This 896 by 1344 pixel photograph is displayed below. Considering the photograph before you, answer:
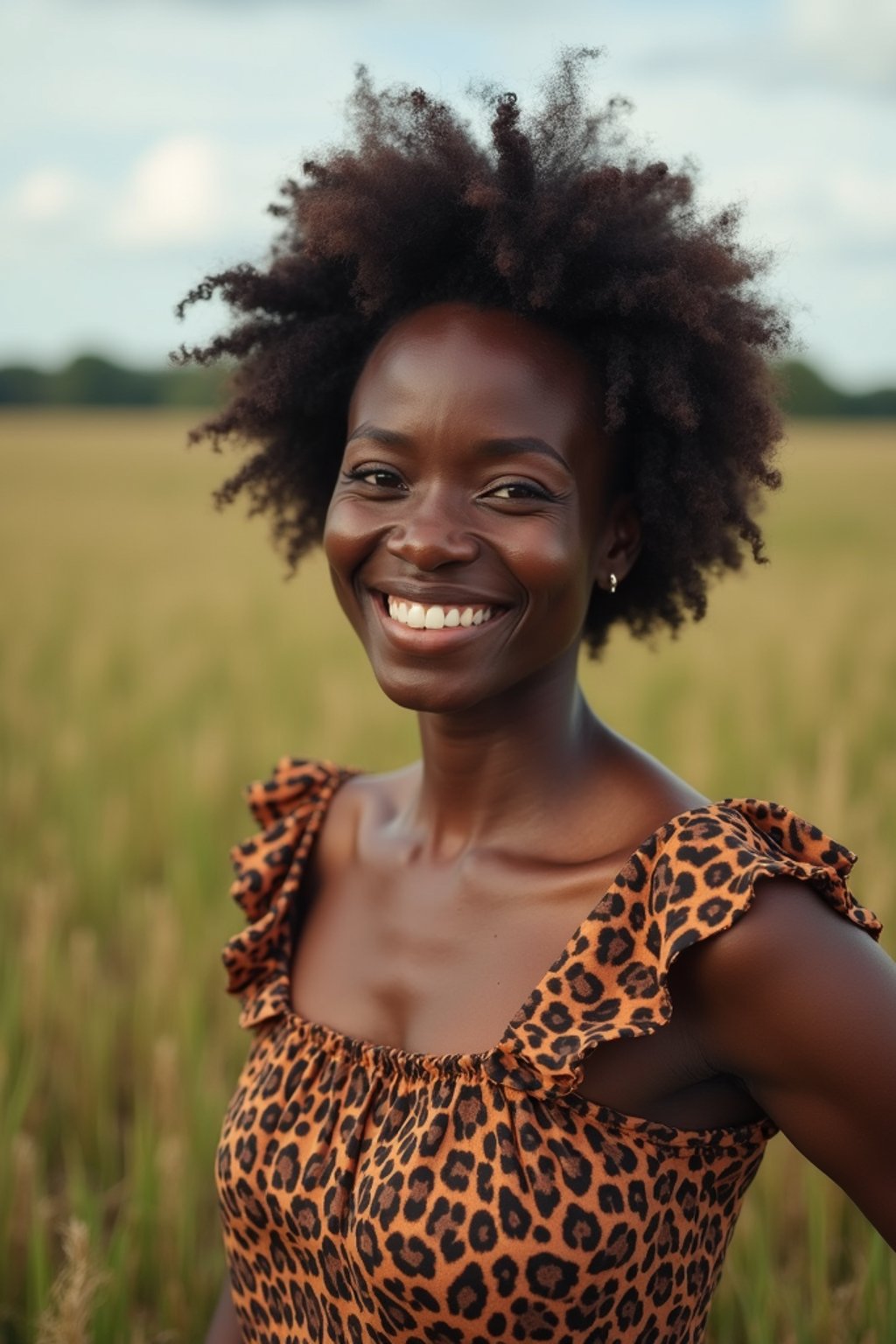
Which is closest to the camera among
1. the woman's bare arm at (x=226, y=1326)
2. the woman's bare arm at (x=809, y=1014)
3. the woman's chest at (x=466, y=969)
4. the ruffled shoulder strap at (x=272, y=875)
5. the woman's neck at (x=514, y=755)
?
the woman's bare arm at (x=809, y=1014)

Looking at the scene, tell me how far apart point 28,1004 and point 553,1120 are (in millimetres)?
2261

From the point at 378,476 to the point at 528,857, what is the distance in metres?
0.56

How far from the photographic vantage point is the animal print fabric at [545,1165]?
1629mm

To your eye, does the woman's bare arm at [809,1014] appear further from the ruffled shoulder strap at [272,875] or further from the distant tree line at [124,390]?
the distant tree line at [124,390]

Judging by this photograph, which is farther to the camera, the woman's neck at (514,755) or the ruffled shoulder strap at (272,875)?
the ruffled shoulder strap at (272,875)

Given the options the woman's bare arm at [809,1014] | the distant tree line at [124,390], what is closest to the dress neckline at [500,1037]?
the woman's bare arm at [809,1014]

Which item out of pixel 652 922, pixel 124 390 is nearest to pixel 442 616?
pixel 652 922

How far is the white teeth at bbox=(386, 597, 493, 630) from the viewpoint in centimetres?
181

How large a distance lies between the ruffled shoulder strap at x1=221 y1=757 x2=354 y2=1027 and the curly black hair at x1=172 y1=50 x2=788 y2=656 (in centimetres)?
66

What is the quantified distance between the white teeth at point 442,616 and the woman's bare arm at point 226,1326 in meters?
1.15

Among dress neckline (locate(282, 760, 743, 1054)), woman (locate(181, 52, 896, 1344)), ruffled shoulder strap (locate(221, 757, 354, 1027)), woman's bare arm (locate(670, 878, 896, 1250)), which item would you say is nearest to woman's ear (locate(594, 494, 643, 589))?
woman (locate(181, 52, 896, 1344))

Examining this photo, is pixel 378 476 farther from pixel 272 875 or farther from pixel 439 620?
pixel 272 875

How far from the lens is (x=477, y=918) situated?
6.42ft

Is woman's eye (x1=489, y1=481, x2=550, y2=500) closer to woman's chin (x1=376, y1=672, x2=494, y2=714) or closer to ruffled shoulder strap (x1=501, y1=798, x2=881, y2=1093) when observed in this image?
woman's chin (x1=376, y1=672, x2=494, y2=714)
